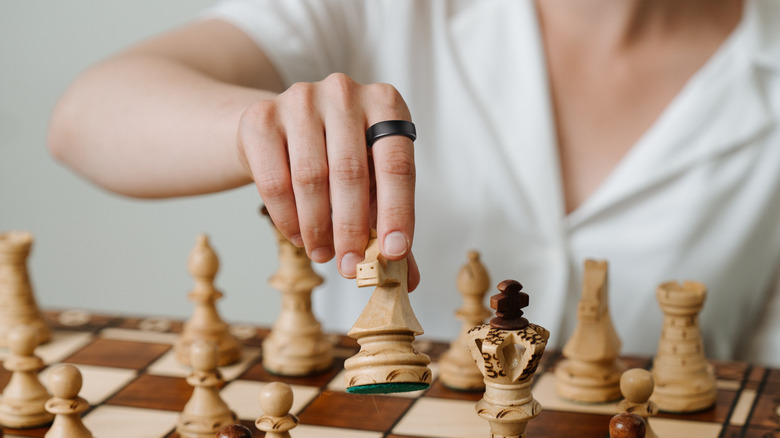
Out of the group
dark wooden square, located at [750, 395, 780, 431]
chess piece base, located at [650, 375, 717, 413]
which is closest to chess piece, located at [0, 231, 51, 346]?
chess piece base, located at [650, 375, 717, 413]

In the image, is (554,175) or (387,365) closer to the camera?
(387,365)

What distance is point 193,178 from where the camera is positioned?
117 cm

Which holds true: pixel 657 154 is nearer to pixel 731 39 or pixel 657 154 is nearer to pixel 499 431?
pixel 731 39

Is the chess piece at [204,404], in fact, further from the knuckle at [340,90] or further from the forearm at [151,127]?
the knuckle at [340,90]

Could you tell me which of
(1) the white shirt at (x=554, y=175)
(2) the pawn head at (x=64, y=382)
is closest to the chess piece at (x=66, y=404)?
(2) the pawn head at (x=64, y=382)

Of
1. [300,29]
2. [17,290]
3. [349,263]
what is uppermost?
[300,29]

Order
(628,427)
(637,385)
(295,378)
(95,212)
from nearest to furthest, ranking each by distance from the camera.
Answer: (628,427)
(637,385)
(295,378)
(95,212)

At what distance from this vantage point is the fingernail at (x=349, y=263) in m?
0.86

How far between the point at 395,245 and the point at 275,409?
22 centimetres

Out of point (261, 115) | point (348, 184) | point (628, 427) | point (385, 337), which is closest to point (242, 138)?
point (261, 115)

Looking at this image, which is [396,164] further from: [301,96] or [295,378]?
[295,378]

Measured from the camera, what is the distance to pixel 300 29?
1565 mm

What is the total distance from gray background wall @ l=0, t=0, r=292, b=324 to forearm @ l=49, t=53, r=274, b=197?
4.46ft

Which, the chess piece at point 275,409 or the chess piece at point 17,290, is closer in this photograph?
the chess piece at point 275,409
